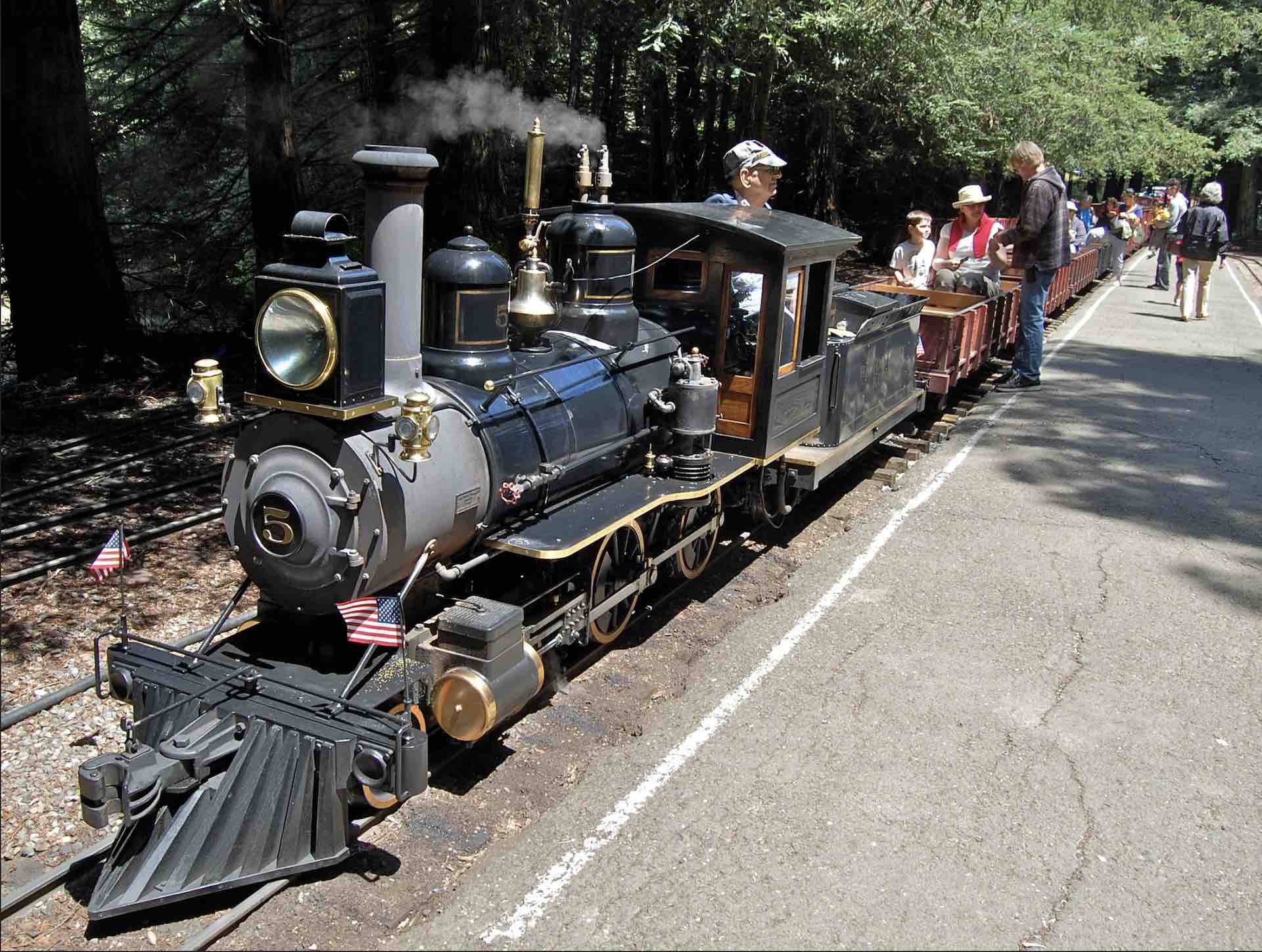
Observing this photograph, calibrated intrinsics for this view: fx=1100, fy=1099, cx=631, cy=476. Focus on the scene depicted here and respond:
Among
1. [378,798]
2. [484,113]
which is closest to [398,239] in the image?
[378,798]

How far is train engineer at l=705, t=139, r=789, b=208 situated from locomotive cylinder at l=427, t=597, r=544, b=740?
387cm

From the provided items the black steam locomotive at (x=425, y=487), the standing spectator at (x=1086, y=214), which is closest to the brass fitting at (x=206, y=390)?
the black steam locomotive at (x=425, y=487)

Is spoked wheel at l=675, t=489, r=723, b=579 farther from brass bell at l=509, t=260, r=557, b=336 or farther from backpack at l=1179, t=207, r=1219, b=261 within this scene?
backpack at l=1179, t=207, r=1219, b=261

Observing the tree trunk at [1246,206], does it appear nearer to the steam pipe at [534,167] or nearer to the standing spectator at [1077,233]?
the standing spectator at [1077,233]

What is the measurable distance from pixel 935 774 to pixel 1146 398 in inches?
354

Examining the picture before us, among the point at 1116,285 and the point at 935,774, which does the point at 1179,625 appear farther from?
the point at 1116,285

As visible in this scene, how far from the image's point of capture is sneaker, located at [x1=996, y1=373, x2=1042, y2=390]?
12.7 metres

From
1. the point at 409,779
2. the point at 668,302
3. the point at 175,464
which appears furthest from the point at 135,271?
the point at 409,779

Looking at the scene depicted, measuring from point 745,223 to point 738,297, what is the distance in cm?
46

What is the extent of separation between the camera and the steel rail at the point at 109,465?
23.4 ft

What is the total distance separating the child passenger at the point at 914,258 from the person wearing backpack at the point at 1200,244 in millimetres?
7263

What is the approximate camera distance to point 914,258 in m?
11.9

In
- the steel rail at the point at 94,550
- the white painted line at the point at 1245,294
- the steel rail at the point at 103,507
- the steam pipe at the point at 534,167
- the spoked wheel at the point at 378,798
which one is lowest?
the steel rail at the point at 94,550

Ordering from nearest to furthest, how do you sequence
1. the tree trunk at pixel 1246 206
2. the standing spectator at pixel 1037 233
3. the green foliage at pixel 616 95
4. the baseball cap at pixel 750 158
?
the baseball cap at pixel 750 158, the green foliage at pixel 616 95, the standing spectator at pixel 1037 233, the tree trunk at pixel 1246 206
